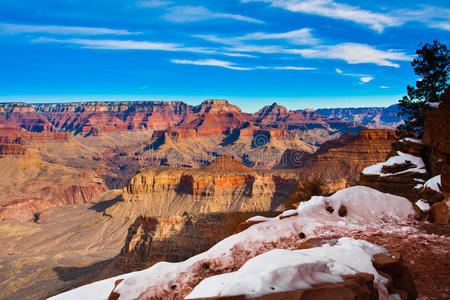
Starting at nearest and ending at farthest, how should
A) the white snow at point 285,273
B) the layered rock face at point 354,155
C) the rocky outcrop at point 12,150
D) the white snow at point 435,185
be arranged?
the white snow at point 285,273 < the white snow at point 435,185 < the layered rock face at point 354,155 < the rocky outcrop at point 12,150

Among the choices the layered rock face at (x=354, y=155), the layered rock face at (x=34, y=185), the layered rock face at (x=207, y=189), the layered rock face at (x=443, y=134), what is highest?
the layered rock face at (x=443, y=134)

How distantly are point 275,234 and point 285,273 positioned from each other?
526cm

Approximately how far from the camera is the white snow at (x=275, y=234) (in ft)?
24.3

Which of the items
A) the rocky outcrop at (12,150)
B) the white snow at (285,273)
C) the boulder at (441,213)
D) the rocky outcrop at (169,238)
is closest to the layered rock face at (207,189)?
the rocky outcrop at (169,238)

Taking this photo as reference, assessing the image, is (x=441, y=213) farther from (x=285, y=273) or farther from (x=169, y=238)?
(x=169, y=238)

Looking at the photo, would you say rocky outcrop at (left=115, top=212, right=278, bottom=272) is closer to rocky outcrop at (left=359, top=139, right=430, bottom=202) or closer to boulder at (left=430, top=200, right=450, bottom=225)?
rocky outcrop at (left=359, top=139, right=430, bottom=202)

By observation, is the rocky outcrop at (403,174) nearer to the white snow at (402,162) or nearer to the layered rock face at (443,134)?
the white snow at (402,162)

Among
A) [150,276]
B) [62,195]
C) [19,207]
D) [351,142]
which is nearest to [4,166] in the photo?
[62,195]

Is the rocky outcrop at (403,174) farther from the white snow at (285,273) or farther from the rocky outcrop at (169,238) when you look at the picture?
the white snow at (285,273)

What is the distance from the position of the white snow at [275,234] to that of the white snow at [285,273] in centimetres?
31

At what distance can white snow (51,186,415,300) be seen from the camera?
7.42 metres

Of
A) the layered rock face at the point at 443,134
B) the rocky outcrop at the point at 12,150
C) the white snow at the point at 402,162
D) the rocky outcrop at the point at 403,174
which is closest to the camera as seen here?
the layered rock face at the point at 443,134

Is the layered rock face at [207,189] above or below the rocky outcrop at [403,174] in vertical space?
below

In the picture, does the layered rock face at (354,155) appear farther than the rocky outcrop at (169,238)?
Yes
